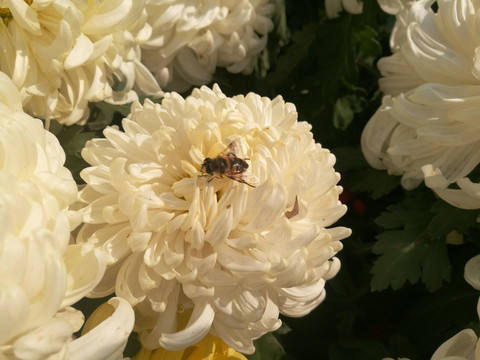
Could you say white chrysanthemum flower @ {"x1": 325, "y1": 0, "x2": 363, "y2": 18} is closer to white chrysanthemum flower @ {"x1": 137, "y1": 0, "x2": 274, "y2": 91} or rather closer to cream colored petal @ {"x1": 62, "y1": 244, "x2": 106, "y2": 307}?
white chrysanthemum flower @ {"x1": 137, "y1": 0, "x2": 274, "y2": 91}

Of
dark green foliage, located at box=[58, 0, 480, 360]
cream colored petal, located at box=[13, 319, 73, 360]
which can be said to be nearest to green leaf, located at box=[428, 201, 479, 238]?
dark green foliage, located at box=[58, 0, 480, 360]

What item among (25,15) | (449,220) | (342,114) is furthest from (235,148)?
(342,114)

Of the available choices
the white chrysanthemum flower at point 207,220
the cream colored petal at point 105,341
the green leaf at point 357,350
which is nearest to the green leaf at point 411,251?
the green leaf at point 357,350

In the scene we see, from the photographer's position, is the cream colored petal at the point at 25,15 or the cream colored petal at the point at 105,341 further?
the cream colored petal at the point at 25,15

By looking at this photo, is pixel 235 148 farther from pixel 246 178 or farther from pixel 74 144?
pixel 74 144

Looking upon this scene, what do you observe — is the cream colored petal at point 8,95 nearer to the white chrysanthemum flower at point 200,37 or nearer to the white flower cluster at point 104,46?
the white flower cluster at point 104,46

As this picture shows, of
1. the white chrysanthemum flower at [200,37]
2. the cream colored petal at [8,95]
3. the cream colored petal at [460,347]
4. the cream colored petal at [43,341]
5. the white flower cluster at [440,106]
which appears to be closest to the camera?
the cream colored petal at [43,341]
